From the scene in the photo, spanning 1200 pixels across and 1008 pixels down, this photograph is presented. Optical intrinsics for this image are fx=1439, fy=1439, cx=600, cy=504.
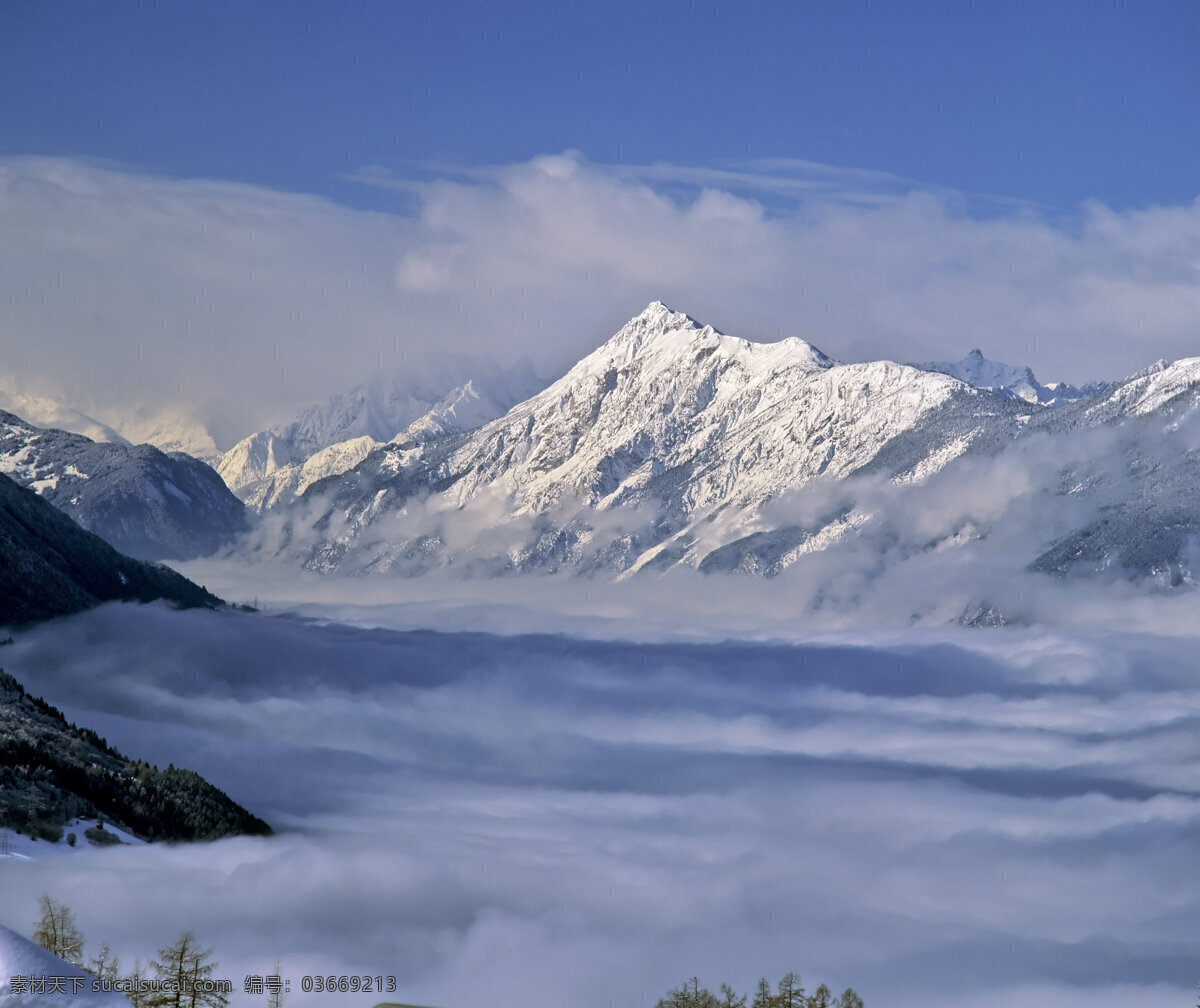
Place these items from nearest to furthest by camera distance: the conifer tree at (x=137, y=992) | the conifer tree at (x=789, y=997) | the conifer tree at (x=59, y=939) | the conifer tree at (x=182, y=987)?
the conifer tree at (x=137, y=992) < the conifer tree at (x=182, y=987) < the conifer tree at (x=59, y=939) < the conifer tree at (x=789, y=997)

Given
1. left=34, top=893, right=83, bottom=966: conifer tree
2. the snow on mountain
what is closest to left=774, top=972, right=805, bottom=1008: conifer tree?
left=34, top=893, right=83, bottom=966: conifer tree

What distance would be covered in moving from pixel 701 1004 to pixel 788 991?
379 inches

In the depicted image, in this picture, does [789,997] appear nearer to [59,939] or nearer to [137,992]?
[59,939]

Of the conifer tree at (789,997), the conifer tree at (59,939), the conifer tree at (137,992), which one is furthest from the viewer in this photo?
the conifer tree at (789,997)

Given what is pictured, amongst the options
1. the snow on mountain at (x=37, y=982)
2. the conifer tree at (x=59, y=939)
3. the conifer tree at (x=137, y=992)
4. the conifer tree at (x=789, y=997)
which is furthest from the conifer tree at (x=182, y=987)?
the conifer tree at (x=789, y=997)

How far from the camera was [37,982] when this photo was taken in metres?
45.9

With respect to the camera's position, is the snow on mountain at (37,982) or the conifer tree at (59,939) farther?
the conifer tree at (59,939)

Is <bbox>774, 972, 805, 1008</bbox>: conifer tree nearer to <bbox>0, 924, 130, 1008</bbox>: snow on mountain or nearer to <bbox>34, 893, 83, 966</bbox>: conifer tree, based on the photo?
<bbox>34, 893, 83, 966</bbox>: conifer tree

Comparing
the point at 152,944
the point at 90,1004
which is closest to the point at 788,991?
the point at 90,1004

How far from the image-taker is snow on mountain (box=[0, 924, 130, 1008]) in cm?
4554

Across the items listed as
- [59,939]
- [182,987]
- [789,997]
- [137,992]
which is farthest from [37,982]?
[789,997]

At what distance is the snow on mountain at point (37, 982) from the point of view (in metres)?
45.5

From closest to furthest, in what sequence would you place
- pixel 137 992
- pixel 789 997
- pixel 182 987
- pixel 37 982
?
pixel 37 982
pixel 137 992
pixel 182 987
pixel 789 997

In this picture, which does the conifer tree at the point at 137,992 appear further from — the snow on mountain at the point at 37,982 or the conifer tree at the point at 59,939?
the snow on mountain at the point at 37,982
